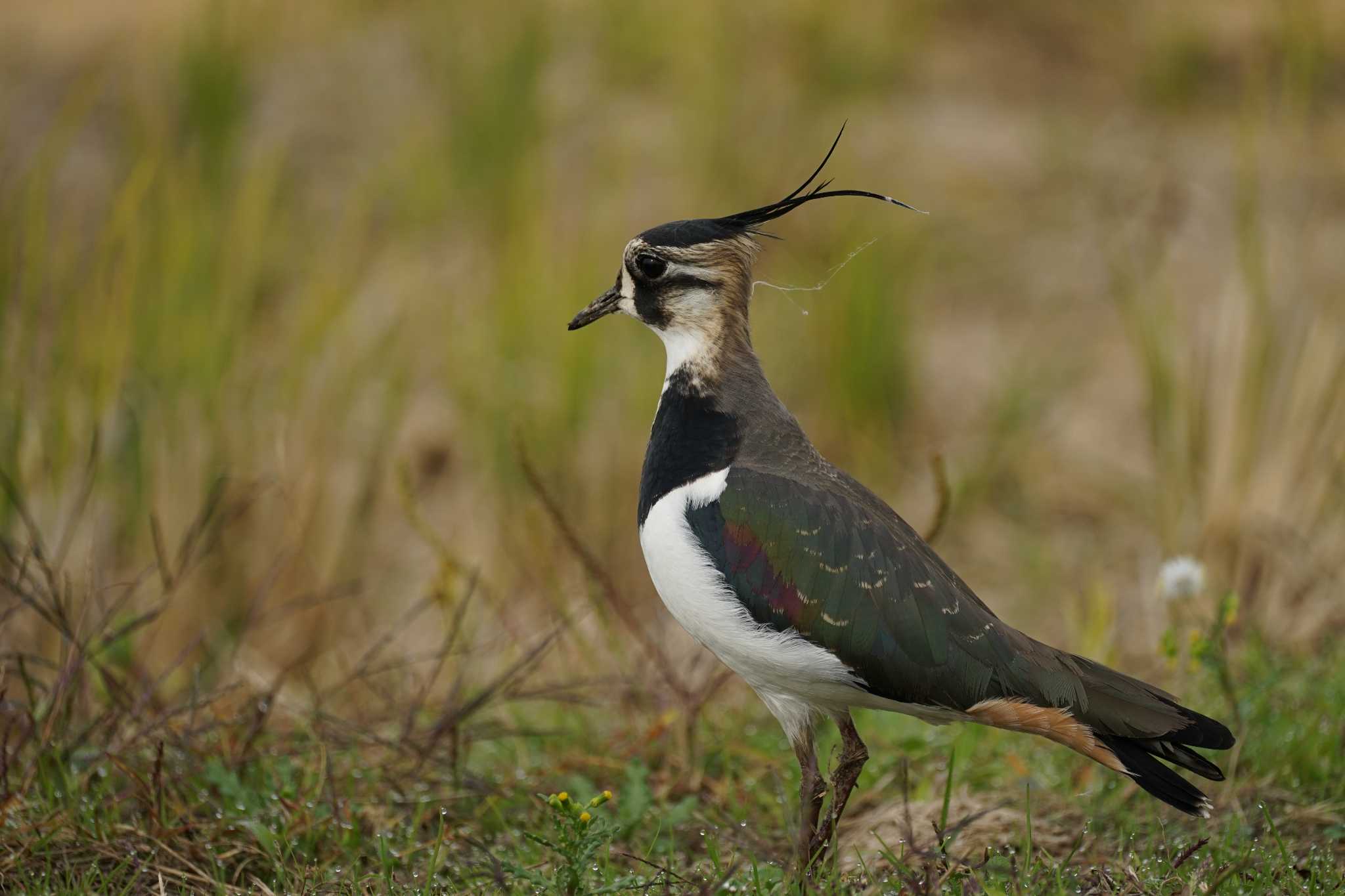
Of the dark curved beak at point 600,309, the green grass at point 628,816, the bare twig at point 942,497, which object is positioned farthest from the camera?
the bare twig at point 942,497

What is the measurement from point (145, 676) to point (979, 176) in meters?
6.05

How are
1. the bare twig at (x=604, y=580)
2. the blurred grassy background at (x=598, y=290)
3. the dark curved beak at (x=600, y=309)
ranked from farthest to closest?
the blurred grassy background at (x=598, y=290) → the bare twig at (x=604, y=580) → the dark curved beak at (x=600, y=309)

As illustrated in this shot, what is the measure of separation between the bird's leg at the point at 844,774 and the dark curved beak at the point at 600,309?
1.00m

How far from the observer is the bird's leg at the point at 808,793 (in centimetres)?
276

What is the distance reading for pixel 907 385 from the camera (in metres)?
6.20

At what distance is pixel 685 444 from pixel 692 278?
14.3 inches

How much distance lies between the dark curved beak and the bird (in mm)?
320

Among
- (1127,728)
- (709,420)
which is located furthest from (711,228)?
(1127,728)

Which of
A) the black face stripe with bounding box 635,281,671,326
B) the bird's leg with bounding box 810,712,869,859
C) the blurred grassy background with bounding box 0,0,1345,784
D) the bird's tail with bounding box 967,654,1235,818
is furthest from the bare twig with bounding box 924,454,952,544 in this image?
the blurred grassy background with bounding box 0,0,1345,784

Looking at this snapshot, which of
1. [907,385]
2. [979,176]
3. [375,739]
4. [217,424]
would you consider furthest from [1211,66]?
[375,739]

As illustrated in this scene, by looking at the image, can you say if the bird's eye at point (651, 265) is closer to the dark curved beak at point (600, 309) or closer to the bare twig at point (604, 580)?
the dark curved beak at point (600, 309)

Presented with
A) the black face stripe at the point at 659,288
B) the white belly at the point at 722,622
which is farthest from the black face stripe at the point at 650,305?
the white belly at the point at 722,622

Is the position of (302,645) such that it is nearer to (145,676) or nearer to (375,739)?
(145,676)

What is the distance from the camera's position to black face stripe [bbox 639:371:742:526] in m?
2.73
